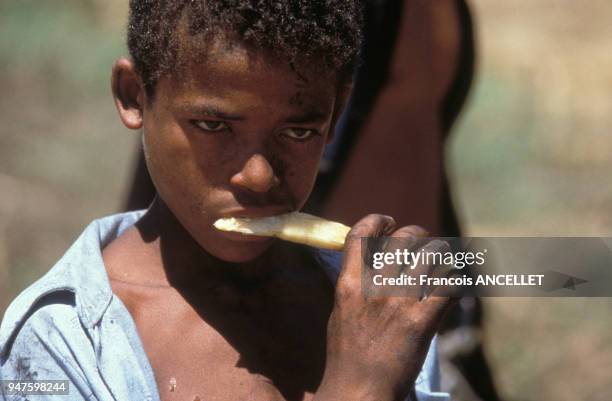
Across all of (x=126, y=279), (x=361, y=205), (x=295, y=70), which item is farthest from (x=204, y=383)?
(x=361, y=205)

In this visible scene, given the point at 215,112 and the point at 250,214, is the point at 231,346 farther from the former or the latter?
the point at 215,112

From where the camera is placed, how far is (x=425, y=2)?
8.36 feet

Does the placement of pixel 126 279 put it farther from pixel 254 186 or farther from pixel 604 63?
pixel 604 63

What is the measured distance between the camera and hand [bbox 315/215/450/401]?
Answer: 1356mm

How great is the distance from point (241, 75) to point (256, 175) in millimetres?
130

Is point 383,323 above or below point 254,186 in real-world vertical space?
below

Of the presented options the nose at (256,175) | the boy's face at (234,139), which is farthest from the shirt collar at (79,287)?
the nose at (256,175)

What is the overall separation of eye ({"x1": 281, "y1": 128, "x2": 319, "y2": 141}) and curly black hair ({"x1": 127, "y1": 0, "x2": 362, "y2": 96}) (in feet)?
0.29

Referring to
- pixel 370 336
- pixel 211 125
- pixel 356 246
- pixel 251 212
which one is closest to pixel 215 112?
pixel 211 125

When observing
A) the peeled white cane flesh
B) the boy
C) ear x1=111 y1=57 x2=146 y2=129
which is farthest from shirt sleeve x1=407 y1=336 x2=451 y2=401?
ear x1=111 y1=57 x2=146 y2=129

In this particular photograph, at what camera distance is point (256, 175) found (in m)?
1.35

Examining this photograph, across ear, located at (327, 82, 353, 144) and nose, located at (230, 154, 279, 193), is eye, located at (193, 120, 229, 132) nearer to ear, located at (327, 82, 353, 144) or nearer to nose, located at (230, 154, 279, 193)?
nose, located at (230, 154, 279, 193)

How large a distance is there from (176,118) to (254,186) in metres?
0.15

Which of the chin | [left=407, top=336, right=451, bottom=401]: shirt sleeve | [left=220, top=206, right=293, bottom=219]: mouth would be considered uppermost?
[left=220, top=206, right=293, bottom=219]: mouth
